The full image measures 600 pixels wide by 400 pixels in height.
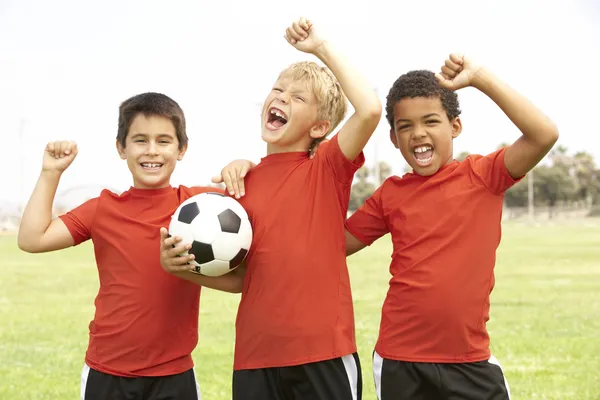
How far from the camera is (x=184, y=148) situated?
4.32 metres

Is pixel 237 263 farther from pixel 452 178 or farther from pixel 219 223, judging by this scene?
pixel 452 178

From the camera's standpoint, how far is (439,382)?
366cm

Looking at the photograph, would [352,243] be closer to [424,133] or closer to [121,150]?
[424,133]

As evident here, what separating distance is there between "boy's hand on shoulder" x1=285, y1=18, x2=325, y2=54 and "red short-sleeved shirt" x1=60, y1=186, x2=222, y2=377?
974 millimetres

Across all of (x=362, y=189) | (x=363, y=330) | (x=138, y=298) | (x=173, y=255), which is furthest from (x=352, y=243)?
(x=362, y=189)

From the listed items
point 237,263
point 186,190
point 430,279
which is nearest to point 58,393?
point 186,190

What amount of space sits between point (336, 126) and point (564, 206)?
87.5 metres

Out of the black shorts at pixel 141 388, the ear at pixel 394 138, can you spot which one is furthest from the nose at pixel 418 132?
the black shorts at pixel 141 388

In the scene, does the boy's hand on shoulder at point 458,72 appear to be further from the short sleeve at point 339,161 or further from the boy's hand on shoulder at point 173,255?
the boy's hand on shoulder at point 173,255

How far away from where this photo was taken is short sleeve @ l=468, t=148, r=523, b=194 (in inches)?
146

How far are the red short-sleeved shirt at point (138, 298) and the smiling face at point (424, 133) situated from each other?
1104mm

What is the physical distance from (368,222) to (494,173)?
0.70 m

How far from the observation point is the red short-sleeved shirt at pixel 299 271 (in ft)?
11.6

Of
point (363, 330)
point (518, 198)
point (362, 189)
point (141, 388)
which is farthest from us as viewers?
point (518, 198)
